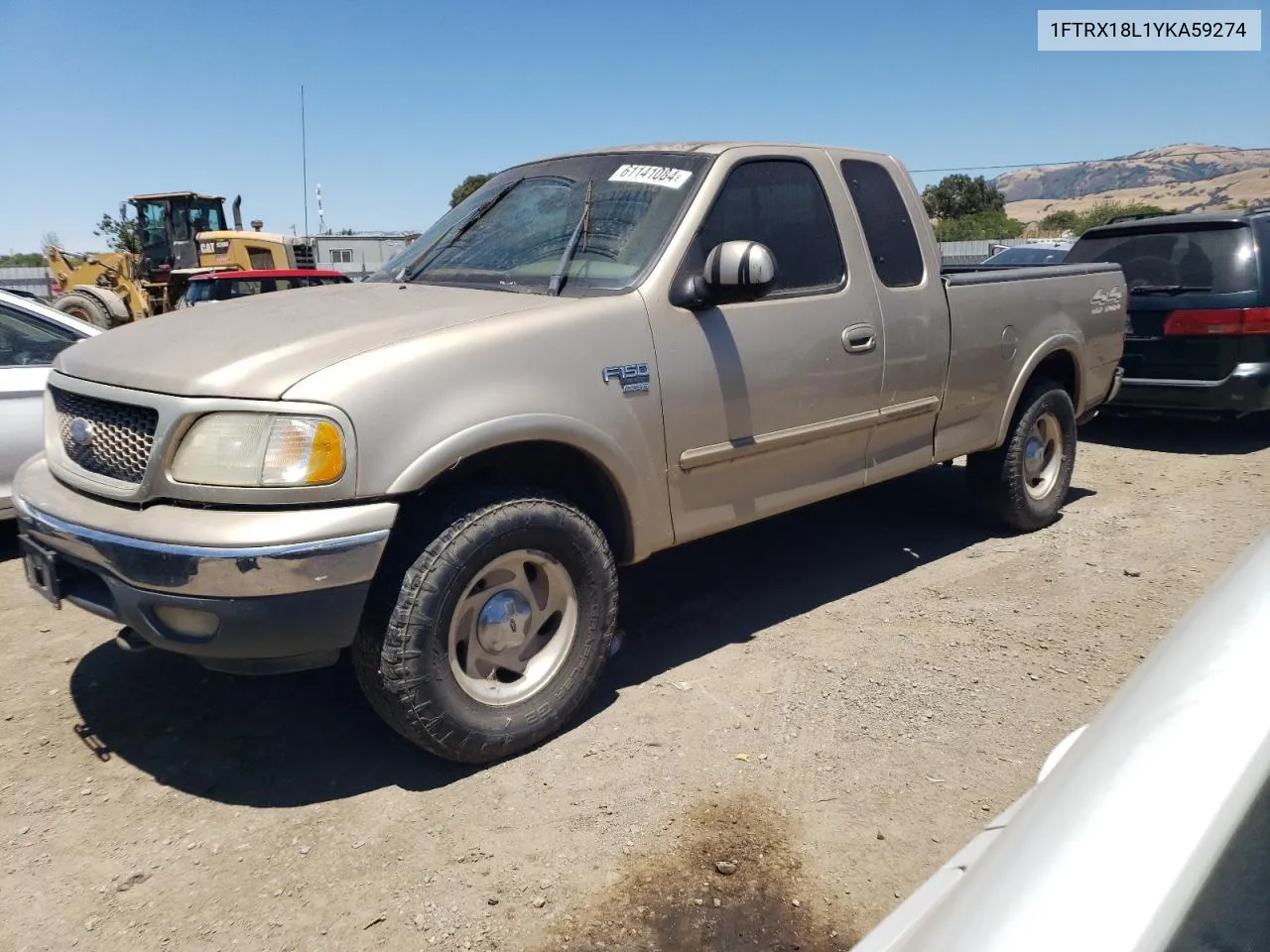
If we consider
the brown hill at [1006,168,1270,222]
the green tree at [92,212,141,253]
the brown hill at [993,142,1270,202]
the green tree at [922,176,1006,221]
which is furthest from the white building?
the brown hill at [1006,168,1270,222]

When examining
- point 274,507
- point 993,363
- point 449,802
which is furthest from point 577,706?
point 993,363

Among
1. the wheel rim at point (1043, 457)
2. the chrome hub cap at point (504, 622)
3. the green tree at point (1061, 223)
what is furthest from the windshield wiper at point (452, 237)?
the green tree at point (1061, 223)

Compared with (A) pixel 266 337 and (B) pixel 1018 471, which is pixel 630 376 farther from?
A: (B) pixel 1018 471

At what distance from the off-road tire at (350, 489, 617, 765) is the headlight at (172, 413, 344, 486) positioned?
1.30 ft

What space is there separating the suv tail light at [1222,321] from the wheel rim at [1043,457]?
8.70 feet

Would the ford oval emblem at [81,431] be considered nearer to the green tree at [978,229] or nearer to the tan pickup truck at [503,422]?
the tan pickup truck at [503,422]

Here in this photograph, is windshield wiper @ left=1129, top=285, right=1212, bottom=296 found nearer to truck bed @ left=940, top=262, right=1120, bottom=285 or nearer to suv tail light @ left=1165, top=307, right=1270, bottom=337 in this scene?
suv tail light @ left=1165, top=307, right=1270, bottom=337

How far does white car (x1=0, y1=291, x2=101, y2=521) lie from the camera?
5105 mm

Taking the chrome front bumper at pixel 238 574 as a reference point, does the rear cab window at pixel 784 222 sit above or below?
above

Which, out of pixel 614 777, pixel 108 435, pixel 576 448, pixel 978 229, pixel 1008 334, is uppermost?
pixel 978 229

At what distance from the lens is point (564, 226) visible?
3.89m

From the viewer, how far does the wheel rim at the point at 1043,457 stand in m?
5.66

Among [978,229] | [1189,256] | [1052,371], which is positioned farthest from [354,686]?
[978,229]

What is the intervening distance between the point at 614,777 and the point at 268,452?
1.48m
